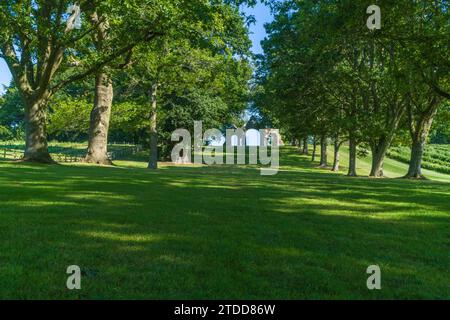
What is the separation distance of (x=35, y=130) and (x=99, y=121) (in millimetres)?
5575

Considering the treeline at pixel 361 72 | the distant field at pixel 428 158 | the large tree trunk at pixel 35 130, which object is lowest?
the distant field at pixel 428 158

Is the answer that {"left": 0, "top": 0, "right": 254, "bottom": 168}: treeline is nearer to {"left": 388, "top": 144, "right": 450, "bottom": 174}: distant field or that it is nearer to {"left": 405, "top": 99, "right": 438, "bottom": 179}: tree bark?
{"left": 405, "top": 99, "right": 438, "bottom": 179}: tree bark

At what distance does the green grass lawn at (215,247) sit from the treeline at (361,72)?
9.26 metres

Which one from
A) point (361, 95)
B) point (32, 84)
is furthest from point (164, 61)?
point (361, 95)

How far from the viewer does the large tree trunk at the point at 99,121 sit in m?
30.1

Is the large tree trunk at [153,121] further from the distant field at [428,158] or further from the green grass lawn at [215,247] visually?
the distant field at [428,158]

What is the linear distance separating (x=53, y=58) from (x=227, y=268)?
21.2m

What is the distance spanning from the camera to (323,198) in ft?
43.4

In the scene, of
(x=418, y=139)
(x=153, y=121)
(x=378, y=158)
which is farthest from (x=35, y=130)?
(x=418, y=139)

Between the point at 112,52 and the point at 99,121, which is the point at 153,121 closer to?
the point at 99,121

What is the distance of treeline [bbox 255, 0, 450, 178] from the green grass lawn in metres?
9.26

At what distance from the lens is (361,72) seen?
30.8 meters

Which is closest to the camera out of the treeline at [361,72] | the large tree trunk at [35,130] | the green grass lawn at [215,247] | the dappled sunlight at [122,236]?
the green grass lawn at [215,247]

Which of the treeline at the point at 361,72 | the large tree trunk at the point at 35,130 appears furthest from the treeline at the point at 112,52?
the treeline at the point at 361,72
